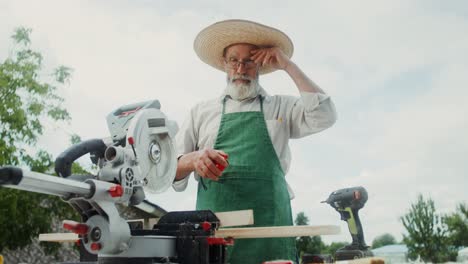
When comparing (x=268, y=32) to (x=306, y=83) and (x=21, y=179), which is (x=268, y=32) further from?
(x=21, y=179)

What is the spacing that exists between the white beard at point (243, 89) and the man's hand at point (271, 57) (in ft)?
0.40

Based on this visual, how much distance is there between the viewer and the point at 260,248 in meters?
2.24

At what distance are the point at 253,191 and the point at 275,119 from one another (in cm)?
48

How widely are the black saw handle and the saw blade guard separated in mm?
117

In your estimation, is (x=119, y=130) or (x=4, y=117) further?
(x=4, y=117)

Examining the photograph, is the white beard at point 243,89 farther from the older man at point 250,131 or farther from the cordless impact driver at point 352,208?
the cordless impact driver at point 352,208

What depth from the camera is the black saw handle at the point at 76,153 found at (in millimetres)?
1577

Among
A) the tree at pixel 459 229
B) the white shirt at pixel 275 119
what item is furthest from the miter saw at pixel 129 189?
the tree at pixel 459 229

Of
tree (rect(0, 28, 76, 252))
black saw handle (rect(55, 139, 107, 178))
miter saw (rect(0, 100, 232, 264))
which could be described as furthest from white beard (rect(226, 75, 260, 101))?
tree (rect(0, 28, 76, 252))

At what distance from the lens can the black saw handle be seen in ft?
5.17

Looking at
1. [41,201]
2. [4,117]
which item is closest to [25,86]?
[4,117]

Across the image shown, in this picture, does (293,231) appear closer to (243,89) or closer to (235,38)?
(243,89)

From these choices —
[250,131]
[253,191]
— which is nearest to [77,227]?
[253,191]

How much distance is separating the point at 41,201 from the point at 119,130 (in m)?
8.50
